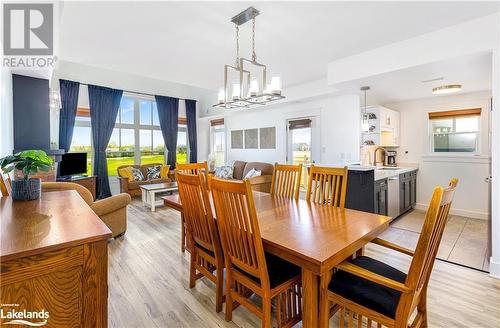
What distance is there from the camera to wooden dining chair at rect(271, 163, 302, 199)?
261 centimetres

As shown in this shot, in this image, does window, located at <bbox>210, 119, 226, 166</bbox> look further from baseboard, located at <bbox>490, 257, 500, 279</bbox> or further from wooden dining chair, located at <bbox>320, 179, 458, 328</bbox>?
wooden dining chair, located at <bbox>320, 179, 458, 328</bbox>

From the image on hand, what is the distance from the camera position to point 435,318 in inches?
70.4

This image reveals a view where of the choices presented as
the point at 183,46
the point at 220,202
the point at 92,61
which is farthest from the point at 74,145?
the point at 220,202

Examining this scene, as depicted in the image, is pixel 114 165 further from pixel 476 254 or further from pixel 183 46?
pixel 476 254

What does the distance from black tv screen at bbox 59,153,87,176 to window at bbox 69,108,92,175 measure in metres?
0.84

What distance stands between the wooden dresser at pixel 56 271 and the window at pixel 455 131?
5.75 m

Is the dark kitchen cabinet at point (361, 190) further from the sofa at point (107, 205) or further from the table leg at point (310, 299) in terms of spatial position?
the sofa at point (107, 205)

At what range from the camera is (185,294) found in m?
2.12

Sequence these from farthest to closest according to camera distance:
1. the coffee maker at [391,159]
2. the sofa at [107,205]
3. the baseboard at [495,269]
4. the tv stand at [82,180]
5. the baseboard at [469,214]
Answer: the coffee maker at [391,159]
the tv stand at [82,180]
the baseboard at [469,214]
the sofa at [107,205]
the baseboard at [495,269]

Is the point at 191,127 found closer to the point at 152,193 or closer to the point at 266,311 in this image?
the point at 152,193

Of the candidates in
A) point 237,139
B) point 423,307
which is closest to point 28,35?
point 423,307

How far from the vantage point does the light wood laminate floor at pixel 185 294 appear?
1788 millimetres

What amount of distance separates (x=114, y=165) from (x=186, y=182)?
17.9 ft

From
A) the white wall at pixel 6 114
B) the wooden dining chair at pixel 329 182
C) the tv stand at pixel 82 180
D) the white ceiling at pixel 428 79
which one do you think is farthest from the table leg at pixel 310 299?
the tv stand at pixel 82 180
